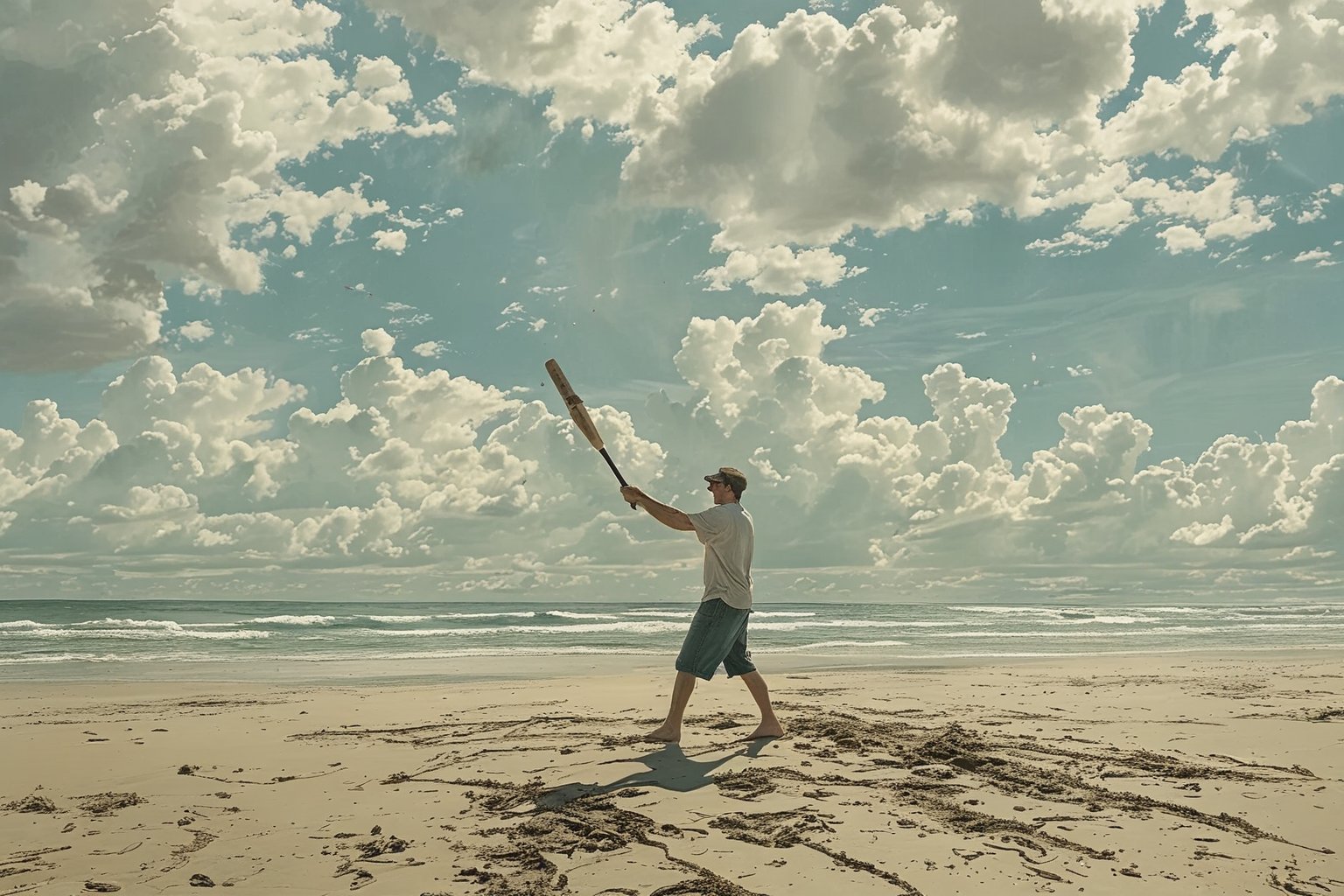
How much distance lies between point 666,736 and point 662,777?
1018mm

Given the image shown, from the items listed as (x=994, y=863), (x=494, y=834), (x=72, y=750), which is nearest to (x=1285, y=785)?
(x=994, y=863)

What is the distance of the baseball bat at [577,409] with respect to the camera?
7918 mm

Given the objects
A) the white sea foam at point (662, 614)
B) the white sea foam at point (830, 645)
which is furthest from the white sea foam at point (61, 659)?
the white sea foam at point (662, 614)

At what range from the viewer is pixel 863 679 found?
12703 millimetres

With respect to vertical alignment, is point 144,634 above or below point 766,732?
below

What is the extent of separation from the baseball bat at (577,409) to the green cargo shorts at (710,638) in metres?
1.60

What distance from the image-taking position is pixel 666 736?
661 cm

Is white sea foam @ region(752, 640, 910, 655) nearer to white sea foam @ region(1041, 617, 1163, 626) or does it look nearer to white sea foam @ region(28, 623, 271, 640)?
white sea foam @ region(28, 623, 271, 640)

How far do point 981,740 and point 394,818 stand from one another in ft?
13.1

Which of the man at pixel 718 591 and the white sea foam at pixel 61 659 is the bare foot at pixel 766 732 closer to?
the man at pixel 718 591

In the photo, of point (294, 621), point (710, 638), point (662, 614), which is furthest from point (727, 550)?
point (662, 614)

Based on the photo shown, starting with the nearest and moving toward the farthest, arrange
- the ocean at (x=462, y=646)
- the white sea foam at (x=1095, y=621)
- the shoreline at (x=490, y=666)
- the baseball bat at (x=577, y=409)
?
the baseball bat at (x=577, y=409) < the shoreline at (x=490, y=666) < the ocean at (x=462, y=646) < the white sea foam at (x=1095, y=621)

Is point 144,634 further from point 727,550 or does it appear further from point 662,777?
point 662,777

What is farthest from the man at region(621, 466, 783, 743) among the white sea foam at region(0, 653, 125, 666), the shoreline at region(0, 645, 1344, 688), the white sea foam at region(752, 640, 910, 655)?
the white sea foam at region(0, 653, 125, 666)
